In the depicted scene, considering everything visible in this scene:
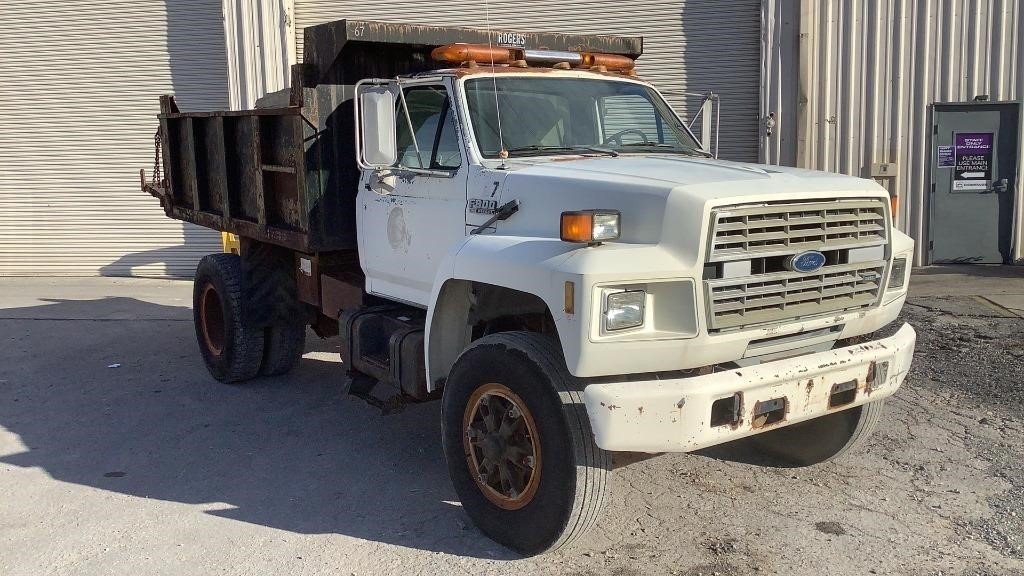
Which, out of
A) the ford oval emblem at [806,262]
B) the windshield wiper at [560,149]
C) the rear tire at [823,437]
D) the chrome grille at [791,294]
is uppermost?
the windshield wiper at [560,149]

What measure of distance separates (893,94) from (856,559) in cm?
900

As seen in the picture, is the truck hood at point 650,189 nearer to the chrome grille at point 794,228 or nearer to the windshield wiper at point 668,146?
the chrome grille at point 794,228

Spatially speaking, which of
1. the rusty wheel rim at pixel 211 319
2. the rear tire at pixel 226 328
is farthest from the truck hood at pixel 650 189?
the rusty wheel rim at pixel 211 319

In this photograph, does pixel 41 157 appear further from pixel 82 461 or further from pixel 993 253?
pixel 993 253

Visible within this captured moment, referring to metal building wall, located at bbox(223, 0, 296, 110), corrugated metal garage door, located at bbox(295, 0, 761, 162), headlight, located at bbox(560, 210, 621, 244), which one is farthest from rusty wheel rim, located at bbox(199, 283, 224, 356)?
corrugated metal garage door, located at bbox(295, 0, 761, 162)

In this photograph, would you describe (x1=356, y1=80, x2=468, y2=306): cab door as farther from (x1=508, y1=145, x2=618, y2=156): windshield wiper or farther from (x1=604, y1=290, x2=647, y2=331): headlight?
(x1=604, y1=290, x2=647, y2=331): headlight

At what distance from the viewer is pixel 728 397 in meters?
3.69

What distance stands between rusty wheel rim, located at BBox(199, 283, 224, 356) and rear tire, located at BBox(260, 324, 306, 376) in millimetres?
401

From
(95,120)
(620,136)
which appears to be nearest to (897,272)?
(620,136)

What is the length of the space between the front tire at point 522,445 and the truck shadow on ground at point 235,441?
224 millimetres

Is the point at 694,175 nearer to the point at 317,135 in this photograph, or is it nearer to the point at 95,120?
the point at 317,135

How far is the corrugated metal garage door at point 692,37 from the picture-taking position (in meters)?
11.8

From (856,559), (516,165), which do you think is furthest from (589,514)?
(516,165)

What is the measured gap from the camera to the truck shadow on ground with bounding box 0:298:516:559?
4691 millimetres
